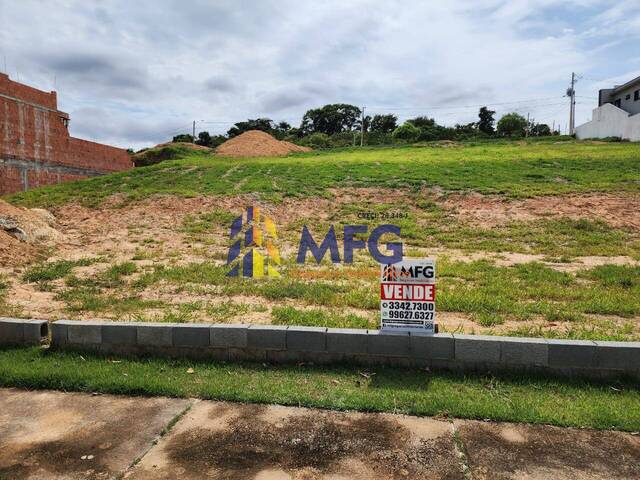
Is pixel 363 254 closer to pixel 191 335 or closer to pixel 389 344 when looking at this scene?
pixel 389 344

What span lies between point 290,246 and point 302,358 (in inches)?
243

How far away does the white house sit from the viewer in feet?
93.4

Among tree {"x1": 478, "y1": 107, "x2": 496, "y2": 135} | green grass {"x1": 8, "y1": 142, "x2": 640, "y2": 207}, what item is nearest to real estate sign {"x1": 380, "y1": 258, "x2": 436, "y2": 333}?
green grass {"x1": 8, "y1": 142, "x2": 640, "y2": 207}

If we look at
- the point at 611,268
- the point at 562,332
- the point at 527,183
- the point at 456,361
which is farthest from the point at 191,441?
the point at 527,183

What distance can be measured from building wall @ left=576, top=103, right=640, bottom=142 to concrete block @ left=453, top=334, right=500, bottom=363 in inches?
1216

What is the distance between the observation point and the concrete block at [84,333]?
13.8 feet

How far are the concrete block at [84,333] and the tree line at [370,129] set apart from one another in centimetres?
3901

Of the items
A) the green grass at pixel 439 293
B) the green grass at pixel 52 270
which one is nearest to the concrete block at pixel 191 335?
the green grass at pixel 439 293

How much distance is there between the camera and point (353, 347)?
394 centimetres

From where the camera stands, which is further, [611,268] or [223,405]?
[611,268]

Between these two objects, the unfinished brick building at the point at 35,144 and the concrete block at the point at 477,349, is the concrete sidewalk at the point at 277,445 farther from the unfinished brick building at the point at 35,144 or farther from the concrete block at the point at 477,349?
the unfinished brick building at the point at 35,144

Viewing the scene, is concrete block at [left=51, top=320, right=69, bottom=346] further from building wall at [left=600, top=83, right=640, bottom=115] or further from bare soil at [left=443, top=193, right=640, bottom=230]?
building wall at [left=600, top=83, right=640, bottom=115]

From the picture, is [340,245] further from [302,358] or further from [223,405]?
[223,405]

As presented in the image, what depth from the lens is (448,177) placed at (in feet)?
54.3
